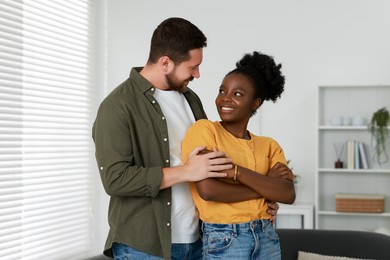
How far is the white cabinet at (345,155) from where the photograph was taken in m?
6.53

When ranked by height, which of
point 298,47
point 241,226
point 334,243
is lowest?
point 334,243

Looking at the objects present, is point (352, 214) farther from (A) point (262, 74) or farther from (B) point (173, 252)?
(B) point (173, 252)

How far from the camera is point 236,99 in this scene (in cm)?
239

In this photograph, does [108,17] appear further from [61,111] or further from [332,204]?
[332,204]

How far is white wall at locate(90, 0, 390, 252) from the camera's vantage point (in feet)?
A: 21.7

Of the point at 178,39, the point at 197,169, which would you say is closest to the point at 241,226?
the point at 197,169

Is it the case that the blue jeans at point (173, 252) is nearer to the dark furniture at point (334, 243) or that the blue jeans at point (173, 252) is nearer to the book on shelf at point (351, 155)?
the dark furniture at point (334, 243)

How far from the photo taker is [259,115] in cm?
680

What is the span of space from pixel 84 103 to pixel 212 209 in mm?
4290

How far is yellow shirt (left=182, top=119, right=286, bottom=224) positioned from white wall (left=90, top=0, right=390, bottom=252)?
4.24 meters

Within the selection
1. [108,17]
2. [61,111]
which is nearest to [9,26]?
[61,111]

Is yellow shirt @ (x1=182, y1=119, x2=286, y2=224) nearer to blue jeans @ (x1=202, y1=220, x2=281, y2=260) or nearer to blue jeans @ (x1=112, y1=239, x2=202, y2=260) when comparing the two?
blue jeans @ (x1=202, y1=220, x2=281, y2=260)

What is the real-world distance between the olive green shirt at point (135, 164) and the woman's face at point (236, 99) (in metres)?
0.20

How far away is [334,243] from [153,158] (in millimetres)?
1754
